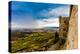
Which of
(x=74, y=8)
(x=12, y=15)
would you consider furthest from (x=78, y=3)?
(x=12, y=15)

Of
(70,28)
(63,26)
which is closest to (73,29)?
(70,28)

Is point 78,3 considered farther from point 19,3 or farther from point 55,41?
point 19,3

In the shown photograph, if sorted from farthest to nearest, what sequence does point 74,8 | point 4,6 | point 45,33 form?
point 74,8
point 45,33
point 4,6

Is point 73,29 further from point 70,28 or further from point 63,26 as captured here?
point 63,26

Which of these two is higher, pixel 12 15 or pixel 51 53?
pixel 12 15

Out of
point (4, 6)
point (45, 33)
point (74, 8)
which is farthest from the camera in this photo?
point (74, 8)

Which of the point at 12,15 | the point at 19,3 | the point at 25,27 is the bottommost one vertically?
the point at 25,27

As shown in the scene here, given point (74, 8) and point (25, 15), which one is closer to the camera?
point (25, 15)
